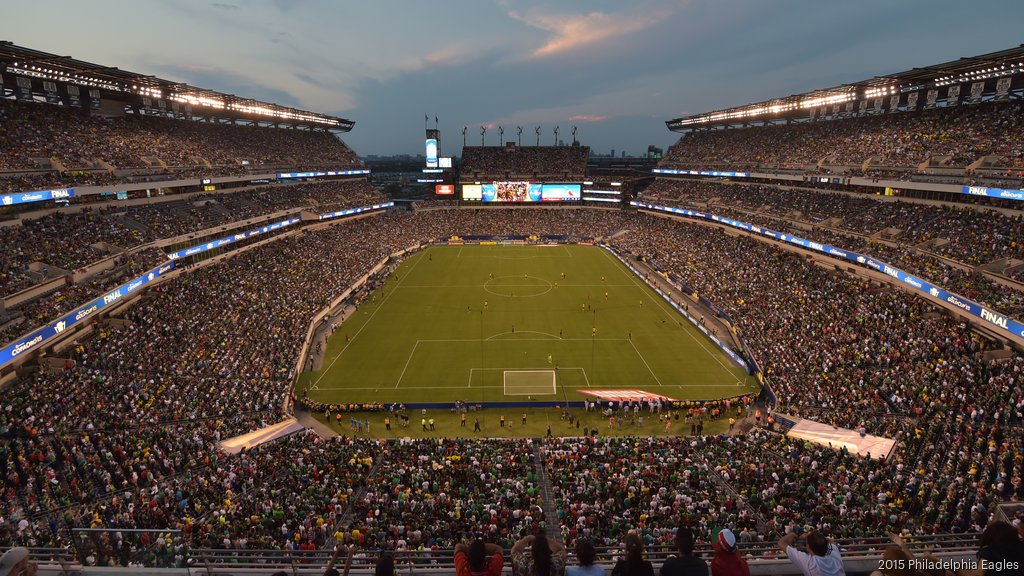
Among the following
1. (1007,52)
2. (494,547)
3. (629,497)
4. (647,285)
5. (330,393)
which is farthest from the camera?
(647,285)

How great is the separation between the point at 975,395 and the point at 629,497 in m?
18.0

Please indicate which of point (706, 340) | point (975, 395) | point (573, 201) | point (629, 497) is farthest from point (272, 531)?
point (573, 201)

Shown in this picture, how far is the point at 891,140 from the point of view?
4809 centimetres

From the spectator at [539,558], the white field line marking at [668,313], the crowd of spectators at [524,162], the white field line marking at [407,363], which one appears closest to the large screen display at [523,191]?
the crowd of spectators at [524,162]

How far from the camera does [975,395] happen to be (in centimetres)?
2247

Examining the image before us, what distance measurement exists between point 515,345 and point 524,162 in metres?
71.6

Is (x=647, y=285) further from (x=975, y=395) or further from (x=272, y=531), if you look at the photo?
(x=272, y=531)

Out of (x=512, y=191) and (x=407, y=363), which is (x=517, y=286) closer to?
(x=407, y=363)

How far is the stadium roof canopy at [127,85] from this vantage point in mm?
36656

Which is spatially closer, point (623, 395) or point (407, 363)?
point (623, 395)

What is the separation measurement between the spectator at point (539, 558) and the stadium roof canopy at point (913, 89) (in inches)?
1882

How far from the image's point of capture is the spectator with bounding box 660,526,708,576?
16.0ft

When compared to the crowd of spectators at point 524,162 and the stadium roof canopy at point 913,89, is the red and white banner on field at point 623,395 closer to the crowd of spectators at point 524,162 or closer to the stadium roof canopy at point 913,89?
the stadium roof canopy at point 913,89

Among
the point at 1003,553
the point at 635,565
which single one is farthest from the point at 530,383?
the point at 1003,553
